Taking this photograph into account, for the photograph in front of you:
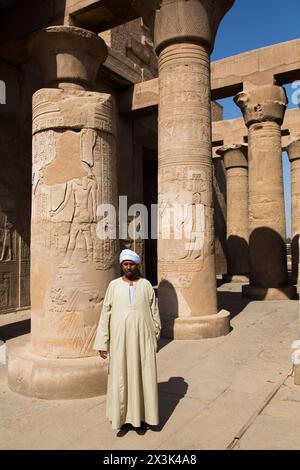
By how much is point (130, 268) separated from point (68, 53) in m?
5.77

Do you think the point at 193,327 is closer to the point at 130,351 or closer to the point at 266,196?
the point at 130,351

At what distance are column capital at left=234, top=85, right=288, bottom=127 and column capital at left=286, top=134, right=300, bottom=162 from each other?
17.1ft

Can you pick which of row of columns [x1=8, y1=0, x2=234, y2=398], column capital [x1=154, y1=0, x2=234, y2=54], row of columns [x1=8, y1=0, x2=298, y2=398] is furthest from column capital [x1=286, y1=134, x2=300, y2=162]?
row of columns [x1=8, y1=0, x2=234, y2=398]

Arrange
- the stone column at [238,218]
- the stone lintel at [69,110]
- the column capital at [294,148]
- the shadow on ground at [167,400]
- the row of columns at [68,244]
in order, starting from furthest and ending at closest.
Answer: the stone column at [238,218] → the column capital at [294,148] → the stone lintel at [69,110] → the row of columns at [68,244] → the shadow on ground at [167,400]

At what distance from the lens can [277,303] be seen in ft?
33.9

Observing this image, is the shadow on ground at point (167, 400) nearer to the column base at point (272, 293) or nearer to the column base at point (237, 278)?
the column base at point (272, 293)

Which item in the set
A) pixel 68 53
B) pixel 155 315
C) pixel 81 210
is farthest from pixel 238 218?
pixel 155 315

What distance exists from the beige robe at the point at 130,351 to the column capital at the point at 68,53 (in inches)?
226

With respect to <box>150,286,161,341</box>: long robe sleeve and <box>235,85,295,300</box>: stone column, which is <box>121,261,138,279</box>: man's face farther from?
<box>235,85,295,300</box>: stone column

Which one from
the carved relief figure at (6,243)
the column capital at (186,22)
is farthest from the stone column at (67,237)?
the carved relief figure at (6,243)

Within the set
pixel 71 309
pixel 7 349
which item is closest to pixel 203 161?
pixel 71 309

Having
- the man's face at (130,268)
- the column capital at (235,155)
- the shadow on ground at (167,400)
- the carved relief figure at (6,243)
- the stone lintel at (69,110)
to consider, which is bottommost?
the shadow on ground at (167,400)

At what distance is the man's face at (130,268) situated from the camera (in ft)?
11.5
